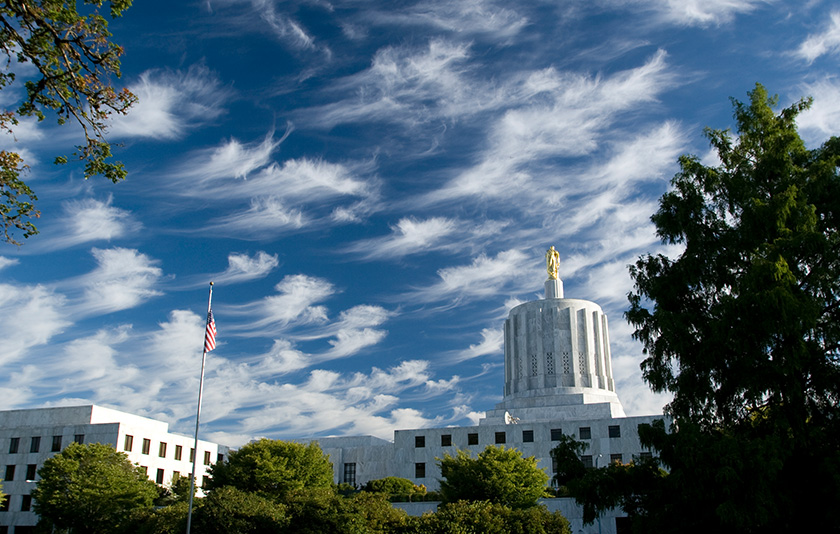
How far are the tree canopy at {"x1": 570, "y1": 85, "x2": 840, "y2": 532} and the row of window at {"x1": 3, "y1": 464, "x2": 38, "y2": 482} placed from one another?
6192 cm

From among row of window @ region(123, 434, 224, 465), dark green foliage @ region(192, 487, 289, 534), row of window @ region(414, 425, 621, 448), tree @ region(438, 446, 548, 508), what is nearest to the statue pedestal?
row of window @ region(414, 425, 621, 448)

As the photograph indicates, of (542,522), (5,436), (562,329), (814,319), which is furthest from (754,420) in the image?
(5,436)

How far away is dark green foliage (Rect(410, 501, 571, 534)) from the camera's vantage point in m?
32.4

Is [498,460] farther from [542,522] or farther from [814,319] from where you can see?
[814,319]

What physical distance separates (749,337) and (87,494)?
45.5 m

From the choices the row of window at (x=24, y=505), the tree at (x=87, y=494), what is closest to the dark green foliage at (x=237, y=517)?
the tree at (x=87, y=494)

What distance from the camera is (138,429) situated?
2657 inches

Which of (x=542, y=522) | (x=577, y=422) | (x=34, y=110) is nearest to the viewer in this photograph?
(x=34, y=110)

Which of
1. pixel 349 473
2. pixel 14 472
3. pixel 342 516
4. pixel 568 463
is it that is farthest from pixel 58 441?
pixel 568 463

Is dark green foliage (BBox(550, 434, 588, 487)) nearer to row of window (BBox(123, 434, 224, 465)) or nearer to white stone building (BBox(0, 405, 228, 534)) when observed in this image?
row of window (BBox(123, 434, 224, 465))

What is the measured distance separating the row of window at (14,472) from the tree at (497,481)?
141 feet

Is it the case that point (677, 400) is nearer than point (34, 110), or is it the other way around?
point (34, 110)

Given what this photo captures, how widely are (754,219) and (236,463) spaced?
40.2 meters

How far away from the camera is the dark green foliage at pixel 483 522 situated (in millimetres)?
32438
